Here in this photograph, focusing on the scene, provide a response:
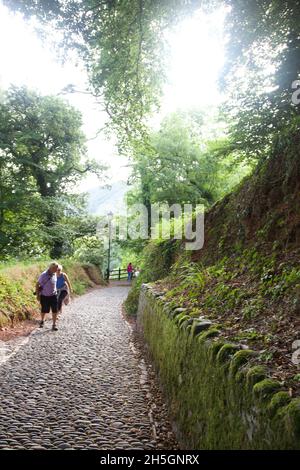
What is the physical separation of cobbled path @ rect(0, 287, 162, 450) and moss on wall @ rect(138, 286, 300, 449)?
632 millimetres

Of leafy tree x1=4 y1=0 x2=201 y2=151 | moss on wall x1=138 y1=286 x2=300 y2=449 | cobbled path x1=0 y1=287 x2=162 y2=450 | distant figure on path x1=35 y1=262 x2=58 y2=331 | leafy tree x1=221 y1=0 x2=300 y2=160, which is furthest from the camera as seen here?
distant figure on path x1=35 y1=262 x2=58 y2=331

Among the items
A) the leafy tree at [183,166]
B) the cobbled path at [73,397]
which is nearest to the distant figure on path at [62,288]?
the cobbled path at [73,397]

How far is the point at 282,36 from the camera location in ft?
21.7

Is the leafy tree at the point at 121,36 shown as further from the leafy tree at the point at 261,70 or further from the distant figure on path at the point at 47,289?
the distant figure on path at the point at 47,289

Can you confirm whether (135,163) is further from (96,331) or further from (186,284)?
(186,284)

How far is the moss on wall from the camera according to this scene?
2070 millimetres

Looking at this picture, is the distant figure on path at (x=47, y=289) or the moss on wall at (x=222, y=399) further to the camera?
the distant figure on path at (x=47, y=289)

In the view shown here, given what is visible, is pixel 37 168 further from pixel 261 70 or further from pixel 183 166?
pixel 261 70

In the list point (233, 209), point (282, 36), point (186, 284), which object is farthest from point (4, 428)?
point (282, 36)

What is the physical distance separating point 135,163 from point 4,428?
23.6 meters

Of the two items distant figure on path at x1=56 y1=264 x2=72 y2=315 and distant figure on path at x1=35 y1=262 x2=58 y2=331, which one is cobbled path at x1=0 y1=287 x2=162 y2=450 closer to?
distant figure on path at x1=35 y1=262 x2=58 y2=331

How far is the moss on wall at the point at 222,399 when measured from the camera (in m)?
2.07

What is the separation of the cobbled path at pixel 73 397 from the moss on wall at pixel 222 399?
632 millimetres

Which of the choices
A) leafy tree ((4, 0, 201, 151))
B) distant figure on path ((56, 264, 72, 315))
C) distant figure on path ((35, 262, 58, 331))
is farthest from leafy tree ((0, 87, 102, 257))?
leafy tree ((4, 0, 201, 151))
